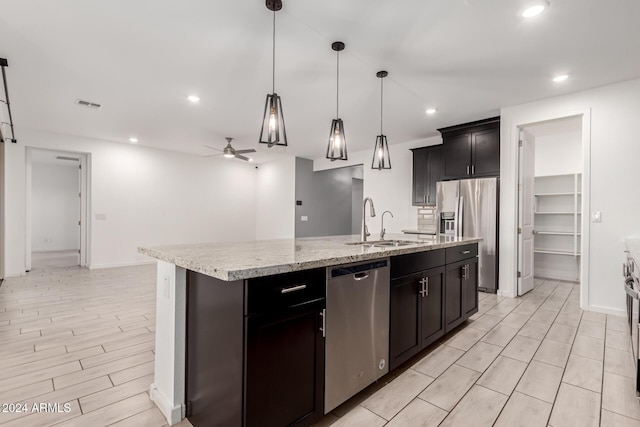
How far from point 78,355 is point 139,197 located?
4847mm

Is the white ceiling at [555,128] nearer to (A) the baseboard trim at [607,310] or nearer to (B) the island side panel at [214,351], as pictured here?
(A) the baseboard trim at [607,310]

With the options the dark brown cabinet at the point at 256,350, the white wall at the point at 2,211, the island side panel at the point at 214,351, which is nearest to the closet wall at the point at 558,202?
the dark brown cabinet at the point at 256,350

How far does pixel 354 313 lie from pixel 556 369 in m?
1.69

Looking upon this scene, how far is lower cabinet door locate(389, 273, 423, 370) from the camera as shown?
1.95 metres

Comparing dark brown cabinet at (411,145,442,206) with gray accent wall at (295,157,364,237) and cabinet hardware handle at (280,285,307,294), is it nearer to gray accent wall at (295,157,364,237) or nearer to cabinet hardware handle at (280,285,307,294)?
gray accent wall at (295,157,364,237)

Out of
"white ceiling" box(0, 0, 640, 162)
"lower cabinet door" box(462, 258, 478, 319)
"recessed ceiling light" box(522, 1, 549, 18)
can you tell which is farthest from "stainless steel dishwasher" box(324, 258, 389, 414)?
"recessed ceiling light" box(522, 1, 549, 18)

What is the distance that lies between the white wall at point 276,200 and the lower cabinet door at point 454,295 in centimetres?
513

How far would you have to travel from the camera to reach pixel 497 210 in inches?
165

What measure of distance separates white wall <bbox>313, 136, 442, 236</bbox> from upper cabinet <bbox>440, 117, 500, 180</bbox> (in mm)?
813

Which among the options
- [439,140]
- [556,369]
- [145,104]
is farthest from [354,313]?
[439,140]

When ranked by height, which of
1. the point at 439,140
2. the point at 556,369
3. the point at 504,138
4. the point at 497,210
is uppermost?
the point at 439,140

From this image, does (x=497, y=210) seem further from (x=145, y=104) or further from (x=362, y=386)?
(x=145, y=104)

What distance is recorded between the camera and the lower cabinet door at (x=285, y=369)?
1222 millimetres

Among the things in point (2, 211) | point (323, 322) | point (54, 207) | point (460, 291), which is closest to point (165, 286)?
point (323, 322)
